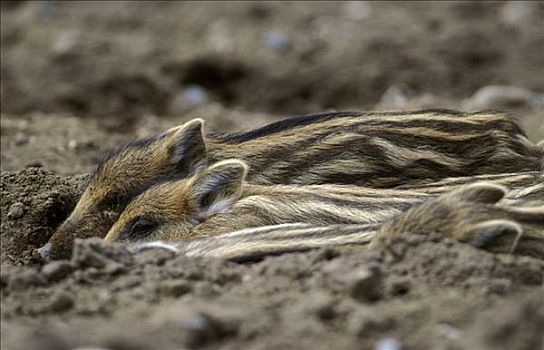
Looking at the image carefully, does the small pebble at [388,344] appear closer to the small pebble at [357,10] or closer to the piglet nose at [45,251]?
the piglet nose at [45,251]

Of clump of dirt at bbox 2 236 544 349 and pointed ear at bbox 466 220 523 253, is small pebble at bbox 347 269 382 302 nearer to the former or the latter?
clump of dirt at bbox 2 236 544 349

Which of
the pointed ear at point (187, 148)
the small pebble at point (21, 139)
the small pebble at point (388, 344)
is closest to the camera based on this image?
the small pebble at point (388, 344)

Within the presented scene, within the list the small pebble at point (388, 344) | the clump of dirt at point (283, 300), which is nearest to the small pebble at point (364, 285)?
the clump of dirt at point (283, 300)

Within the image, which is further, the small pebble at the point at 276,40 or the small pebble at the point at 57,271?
the small pebble at the point at 276,40

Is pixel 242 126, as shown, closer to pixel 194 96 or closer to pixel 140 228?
pixel 194 96

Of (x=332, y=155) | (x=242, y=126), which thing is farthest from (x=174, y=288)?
(x=242, y=126)

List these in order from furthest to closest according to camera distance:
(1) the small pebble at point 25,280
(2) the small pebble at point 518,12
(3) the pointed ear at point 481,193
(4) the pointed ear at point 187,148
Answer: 1. (2) the small pebble at point 518,12
2. (4) the pointed ear at point 187,148
3. (3) the pointed ear at point 481,193
4. (1) the small pebble at point 25,280

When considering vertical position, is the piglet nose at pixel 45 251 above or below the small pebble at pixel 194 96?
above
